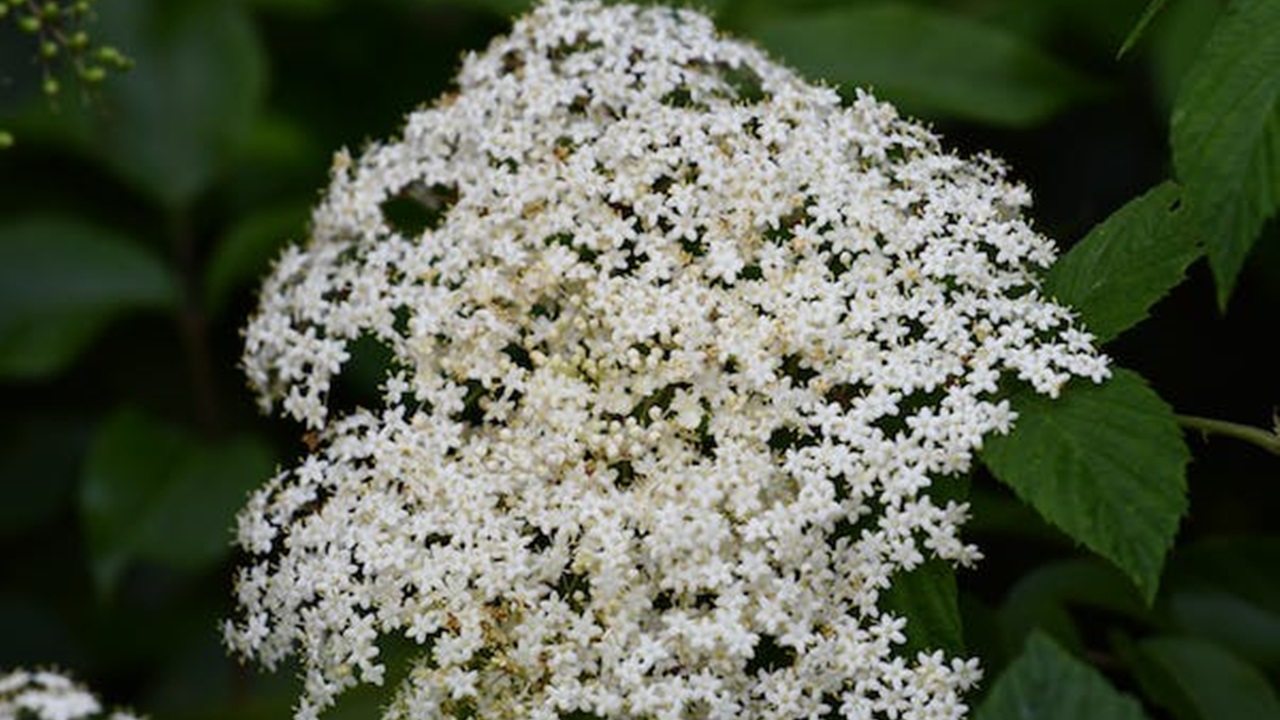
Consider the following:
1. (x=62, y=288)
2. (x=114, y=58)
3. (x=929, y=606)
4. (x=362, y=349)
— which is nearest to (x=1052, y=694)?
(x=929, y=606)

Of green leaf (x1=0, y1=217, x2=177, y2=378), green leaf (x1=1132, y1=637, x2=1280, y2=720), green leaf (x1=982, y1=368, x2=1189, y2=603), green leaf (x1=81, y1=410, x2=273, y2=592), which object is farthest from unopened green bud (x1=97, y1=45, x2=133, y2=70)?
green leaf (x1=1132, y1=637, x2=1280, y2=720)

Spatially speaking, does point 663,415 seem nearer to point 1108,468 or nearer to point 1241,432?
point 1108,468

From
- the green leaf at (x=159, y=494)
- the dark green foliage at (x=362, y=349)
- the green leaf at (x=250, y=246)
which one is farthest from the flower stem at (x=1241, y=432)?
the green leaf at (x=250, y=246)

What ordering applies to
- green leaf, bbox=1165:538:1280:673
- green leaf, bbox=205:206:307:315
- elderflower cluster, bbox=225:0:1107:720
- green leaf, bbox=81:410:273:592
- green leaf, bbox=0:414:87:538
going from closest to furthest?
elderflower cluster, bbox=225:0:1107:720
green leaf, bbox=1165:538:1280:673
green leaf, bbox=81:410:273:592
green leaf, bbox=205:206:307:315
green leaf, bbox=0:414:87:538

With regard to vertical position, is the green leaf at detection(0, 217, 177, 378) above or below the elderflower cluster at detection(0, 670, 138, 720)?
above

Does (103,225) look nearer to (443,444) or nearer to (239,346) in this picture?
(239,346)

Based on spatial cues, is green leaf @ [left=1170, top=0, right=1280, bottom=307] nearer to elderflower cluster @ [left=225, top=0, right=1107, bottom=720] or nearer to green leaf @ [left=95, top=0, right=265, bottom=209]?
elderflower cluster @ [left=225, top=0, right=1107, bottom=720]

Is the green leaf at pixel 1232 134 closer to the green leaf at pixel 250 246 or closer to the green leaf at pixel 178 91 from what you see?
the green leaf at pixel 250 246
